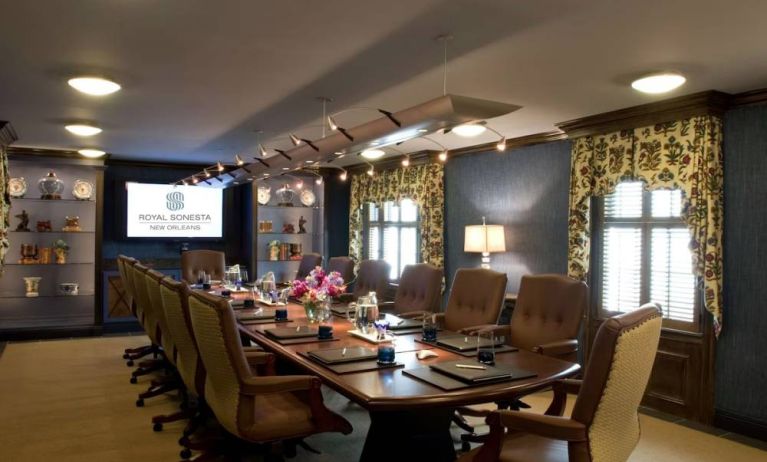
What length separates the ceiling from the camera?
2.56 meters

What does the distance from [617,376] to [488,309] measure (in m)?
2.14

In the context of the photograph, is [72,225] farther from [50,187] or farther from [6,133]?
[6,133]

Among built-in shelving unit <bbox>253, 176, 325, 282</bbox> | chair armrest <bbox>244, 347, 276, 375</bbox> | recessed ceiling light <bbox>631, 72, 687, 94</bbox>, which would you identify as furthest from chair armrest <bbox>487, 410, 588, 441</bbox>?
built-in shelving unit <bbox>253, 176, 325, 282</bbox>

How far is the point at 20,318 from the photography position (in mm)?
7293

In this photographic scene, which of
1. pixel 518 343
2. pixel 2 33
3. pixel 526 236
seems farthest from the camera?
pixel 526 236

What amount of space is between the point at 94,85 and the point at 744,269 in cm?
443

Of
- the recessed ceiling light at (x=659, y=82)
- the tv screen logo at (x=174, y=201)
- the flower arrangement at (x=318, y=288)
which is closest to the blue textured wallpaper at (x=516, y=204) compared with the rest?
the recessed ceiling light at (x=659, y=82)

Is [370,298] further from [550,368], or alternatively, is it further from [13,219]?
[13,219]

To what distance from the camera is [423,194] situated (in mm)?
6969

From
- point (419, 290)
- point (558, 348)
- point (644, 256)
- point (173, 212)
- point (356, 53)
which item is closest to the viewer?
point (356, 53)

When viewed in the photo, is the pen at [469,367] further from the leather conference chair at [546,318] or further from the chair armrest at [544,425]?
the leather conference chair at [546,318]

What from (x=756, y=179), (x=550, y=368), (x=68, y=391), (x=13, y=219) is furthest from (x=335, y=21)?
(x=13, y=219)

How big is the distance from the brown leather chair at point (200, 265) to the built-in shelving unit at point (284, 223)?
1.36 m

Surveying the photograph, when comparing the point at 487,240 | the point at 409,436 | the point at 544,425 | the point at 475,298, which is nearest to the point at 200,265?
the point at 487,240
